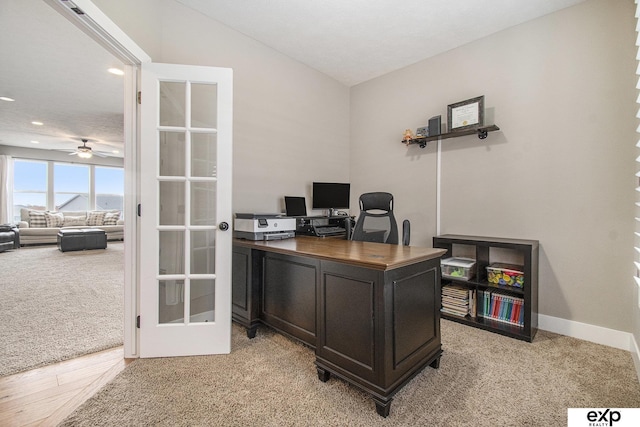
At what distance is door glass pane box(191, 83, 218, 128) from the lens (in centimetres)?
211

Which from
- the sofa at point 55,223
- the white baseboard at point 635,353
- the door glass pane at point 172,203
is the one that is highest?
the door glass pane at point 172,203

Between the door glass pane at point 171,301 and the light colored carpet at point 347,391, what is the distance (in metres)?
0.29

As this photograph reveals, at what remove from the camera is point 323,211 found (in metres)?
3.93

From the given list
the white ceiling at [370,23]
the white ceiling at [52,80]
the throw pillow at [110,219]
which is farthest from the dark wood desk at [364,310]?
the throw pillow at [110,219]

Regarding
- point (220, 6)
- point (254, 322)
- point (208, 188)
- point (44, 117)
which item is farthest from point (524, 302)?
point (44, 117)

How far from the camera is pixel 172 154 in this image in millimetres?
2090

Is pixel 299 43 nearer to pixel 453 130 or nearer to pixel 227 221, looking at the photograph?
pixel 453 130

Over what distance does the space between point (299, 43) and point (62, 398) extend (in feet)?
11.9

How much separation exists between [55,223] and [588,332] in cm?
1049

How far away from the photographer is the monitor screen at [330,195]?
3729mm

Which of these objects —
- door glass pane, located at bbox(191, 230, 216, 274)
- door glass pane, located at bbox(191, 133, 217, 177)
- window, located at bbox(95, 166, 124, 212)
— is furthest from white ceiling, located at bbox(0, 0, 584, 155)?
window, located at bbox(95, 166, 124, 212)

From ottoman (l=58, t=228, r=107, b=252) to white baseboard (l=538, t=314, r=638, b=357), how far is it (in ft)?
27.4

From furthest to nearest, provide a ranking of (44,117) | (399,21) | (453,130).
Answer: (44,117) → (453,130) → (399,21)

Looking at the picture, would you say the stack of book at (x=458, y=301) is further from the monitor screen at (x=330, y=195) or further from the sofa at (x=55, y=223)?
the sofa at (x=55, y=223)
